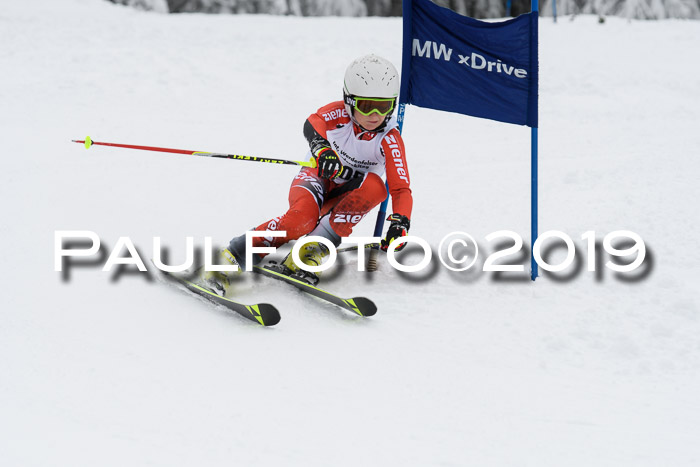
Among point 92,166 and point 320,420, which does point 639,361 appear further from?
point 92,166

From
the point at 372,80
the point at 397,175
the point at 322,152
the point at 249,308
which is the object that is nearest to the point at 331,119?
the point at 322,152

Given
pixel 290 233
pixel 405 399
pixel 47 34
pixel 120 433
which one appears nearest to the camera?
A: pixel 120 433

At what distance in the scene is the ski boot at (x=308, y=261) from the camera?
4.61 m

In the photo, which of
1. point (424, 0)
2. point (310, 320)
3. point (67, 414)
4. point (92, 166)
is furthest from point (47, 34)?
point (67, 414)

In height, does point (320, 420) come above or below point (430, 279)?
below

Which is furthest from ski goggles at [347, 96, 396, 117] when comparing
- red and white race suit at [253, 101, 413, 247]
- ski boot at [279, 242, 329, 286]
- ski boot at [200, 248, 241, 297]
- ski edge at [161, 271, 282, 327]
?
ski edge at [161, 271, 282, 327]

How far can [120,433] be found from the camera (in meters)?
2.68

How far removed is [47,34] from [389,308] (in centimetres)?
1033

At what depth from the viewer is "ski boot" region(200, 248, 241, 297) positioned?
4.32 metres

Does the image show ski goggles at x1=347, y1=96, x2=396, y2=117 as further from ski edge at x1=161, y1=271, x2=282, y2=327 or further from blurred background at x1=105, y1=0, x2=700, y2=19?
blurred background at x1=105, y1=0, x2=700, y2=19

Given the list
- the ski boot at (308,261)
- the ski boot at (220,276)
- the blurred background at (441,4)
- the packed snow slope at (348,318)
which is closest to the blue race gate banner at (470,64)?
the packed snow slope at (348,318)

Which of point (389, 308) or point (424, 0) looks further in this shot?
point (424, 0)

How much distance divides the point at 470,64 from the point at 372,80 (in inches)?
32.6

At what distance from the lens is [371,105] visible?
4516mm
